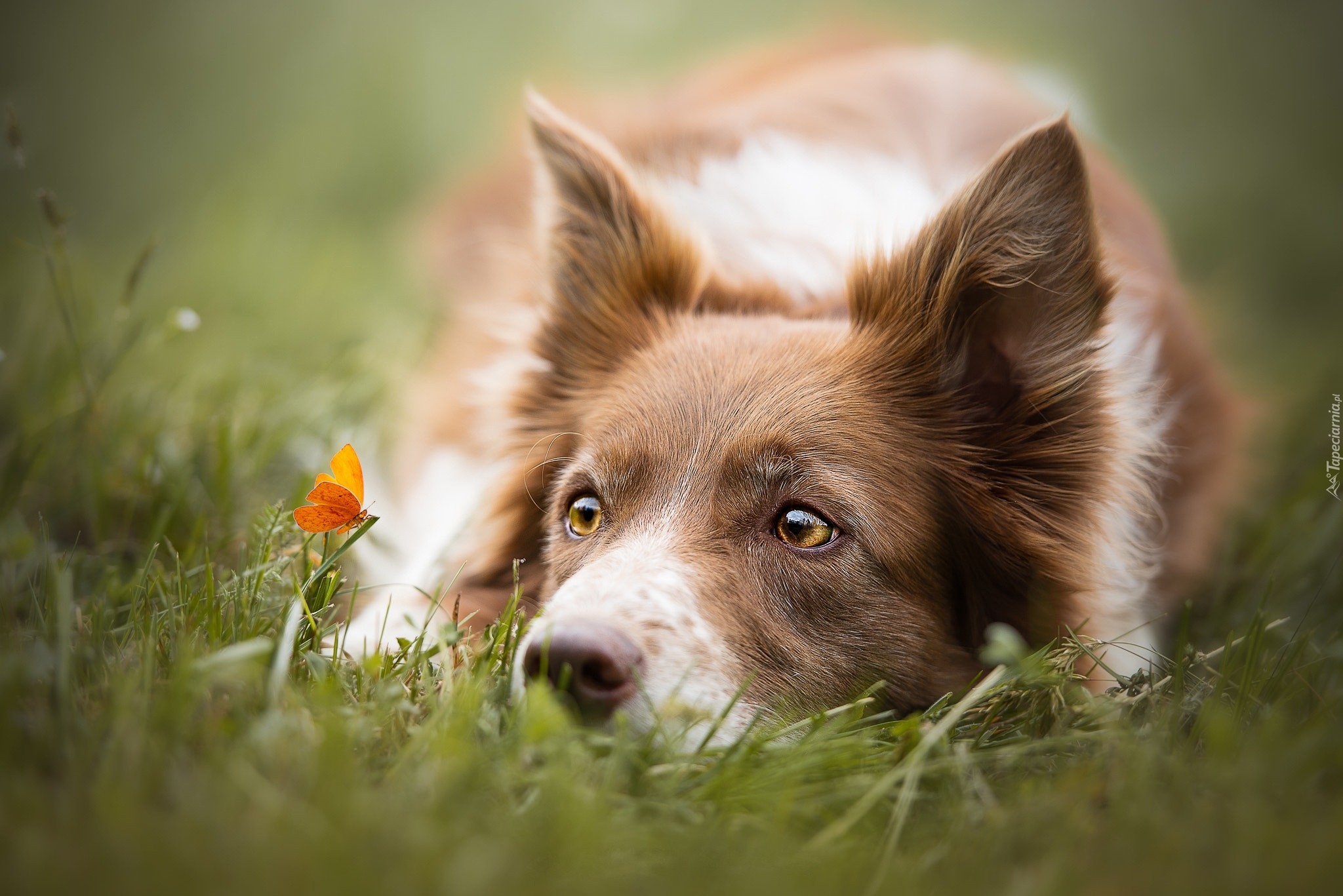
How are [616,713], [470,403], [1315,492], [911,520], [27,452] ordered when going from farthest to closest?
[470,403], [1315,492], [27,452], [911,520], [616,713]

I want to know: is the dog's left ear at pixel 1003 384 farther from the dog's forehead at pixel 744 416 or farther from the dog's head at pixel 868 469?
the dog's forehead at pixel 744 416

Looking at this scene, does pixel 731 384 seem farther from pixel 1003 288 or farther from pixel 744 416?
pixel 1003 288

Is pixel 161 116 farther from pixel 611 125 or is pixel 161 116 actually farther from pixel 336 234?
pixel 611 125

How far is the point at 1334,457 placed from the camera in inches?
158

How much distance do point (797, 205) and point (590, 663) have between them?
2.34 meters

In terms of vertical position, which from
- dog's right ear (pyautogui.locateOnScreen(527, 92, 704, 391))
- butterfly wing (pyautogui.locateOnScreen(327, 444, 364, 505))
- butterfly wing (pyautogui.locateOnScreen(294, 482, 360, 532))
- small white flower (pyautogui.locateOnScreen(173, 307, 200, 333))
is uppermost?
dog's right ear (pyautogui.locateOnScreen(527, 92, 704, 391))

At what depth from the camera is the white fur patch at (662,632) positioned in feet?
7.09

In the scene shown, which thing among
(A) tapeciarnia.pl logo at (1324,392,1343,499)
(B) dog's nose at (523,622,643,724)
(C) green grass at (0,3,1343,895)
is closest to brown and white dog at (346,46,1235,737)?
(B) dog's nose at (523,622,643,724)

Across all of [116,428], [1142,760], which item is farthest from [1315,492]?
[116,428]

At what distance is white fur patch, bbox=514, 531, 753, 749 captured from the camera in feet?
7.09

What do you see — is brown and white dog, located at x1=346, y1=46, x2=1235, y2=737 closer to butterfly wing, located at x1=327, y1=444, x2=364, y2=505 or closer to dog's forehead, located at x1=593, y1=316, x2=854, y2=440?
dog's forehead, located at x1=593, y1=316, x2=854, y2=440

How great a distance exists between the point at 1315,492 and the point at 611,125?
11.2 feet

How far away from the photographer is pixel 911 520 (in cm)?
Answer: 265

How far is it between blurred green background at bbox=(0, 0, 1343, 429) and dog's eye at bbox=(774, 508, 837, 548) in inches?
117
